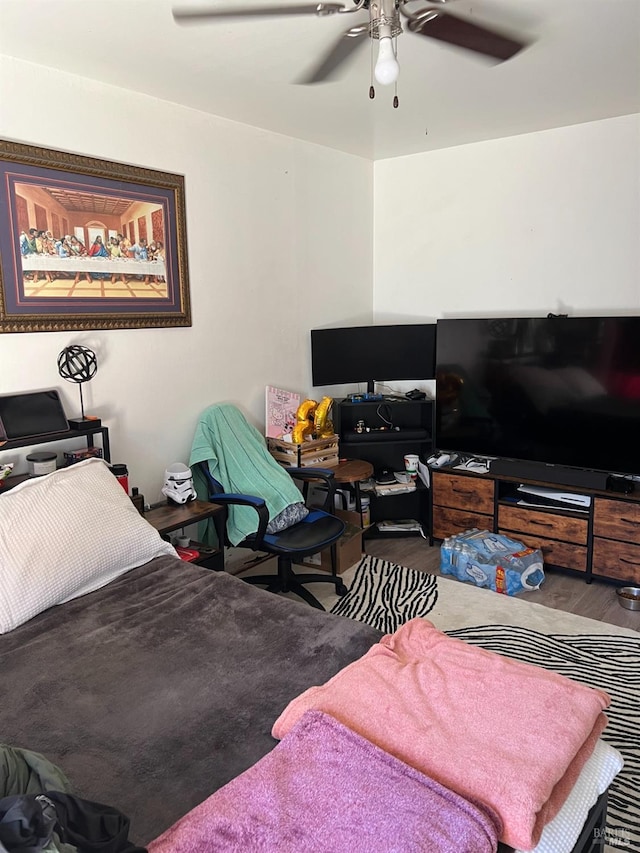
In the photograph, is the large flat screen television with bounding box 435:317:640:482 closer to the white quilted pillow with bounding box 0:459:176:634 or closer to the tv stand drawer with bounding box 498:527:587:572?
the tv stand drawer with bounding box 498:527:587:572

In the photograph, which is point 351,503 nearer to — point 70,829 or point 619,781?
point 619,781

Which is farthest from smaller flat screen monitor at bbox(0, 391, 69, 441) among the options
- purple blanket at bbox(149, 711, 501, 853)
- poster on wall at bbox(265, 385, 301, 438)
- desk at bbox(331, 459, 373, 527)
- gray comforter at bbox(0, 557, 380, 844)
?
purple blanket at bbox(149, 711, 501, 853)

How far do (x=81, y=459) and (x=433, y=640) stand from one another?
5.66 feet

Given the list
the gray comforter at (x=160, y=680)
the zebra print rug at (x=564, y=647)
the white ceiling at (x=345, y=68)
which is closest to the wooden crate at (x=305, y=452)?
the zebra print rug at (x=564, y=647)

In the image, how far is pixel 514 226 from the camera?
403 centimetres

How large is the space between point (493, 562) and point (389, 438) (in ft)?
3.61

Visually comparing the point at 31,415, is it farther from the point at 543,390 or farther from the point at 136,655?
the point at 543,390

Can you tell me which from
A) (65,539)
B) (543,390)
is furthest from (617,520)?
(65,539)

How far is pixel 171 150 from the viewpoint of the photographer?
3172 mm

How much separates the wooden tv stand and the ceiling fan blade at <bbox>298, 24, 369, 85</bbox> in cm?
242

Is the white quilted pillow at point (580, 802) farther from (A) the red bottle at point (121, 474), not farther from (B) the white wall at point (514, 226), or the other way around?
(B) the white wall at point (514, 226)

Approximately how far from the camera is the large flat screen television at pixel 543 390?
345cm

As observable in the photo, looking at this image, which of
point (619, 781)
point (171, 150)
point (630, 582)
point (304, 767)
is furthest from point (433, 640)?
point (171, 150)

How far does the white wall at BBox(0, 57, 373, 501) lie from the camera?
8.90 ft
